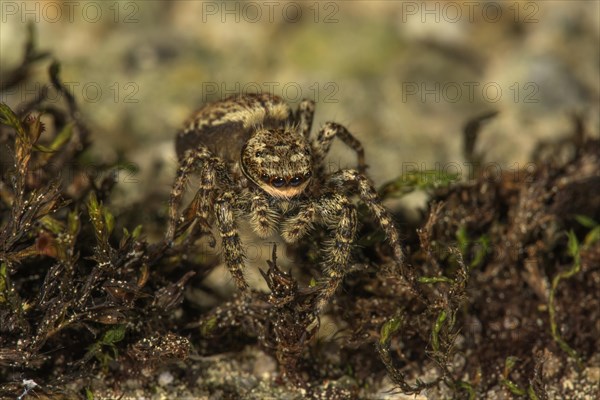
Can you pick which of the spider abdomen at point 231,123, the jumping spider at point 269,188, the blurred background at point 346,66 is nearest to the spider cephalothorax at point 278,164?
the jumping spider at point 269,188

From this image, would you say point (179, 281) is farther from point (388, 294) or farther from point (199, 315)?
point (388, 294)

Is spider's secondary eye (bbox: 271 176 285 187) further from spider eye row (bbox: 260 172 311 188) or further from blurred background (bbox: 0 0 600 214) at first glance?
blurred background (bbox: 0 0 600 214)

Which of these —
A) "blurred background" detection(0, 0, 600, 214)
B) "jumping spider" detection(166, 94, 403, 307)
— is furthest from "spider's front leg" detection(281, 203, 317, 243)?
"blurred background" detection(0, 0, 600, 214)

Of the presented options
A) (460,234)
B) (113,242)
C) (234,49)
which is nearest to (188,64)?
(234,49)

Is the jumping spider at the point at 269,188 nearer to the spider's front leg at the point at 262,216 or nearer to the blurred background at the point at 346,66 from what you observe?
the spider's front leg at the point at 262,216

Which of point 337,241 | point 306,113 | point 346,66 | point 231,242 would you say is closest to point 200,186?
point 231,242

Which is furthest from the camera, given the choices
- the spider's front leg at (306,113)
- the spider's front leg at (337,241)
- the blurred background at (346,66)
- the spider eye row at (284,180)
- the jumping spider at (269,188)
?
the blurred background at (346,66)

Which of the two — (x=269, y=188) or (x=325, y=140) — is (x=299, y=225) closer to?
(x=269, y=188)
